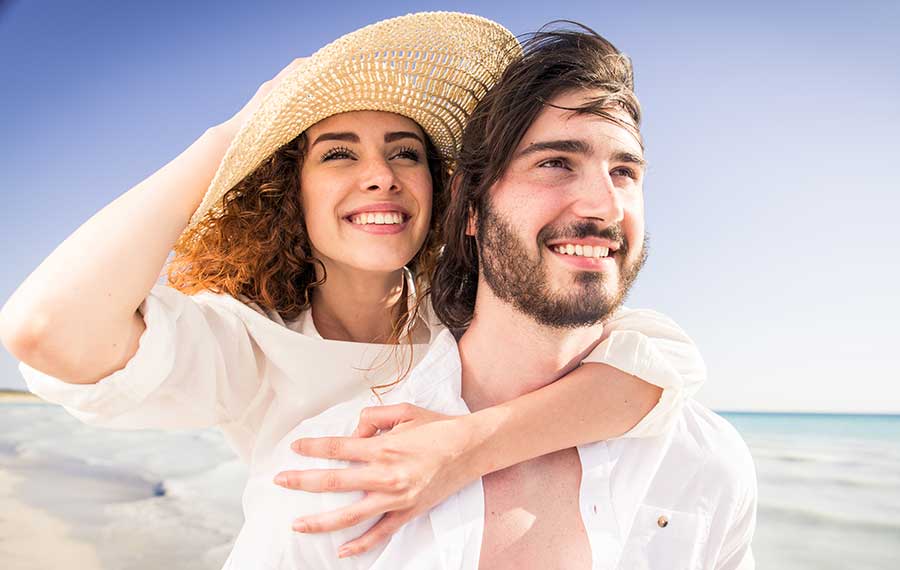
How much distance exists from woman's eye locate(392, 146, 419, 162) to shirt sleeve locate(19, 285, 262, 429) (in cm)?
71

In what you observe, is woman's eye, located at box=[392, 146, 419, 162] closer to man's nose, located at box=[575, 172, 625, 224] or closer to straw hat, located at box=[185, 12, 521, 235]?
straw hat, located at box=[185, 12, 521, 235]

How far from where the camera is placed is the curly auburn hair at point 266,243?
263cm

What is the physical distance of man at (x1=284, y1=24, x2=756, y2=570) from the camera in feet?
6.40

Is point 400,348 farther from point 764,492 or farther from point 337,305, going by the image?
point 764,492

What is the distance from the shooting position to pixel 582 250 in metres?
1.98

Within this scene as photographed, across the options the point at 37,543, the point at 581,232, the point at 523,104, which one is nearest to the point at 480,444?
the point at 581,232

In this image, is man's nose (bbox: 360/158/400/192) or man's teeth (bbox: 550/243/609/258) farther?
man's nose (bbox: 360/158/400/192)

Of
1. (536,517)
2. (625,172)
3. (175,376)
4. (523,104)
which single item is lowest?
(536,517)

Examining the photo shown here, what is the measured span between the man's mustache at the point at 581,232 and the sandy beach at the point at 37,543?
23.5 feet

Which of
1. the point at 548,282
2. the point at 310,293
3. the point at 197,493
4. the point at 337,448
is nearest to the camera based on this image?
the point at 337,448

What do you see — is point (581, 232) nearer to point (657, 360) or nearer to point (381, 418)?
point (657, 360)

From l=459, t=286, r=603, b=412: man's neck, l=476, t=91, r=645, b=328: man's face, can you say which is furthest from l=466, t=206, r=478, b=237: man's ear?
l=459, t=286, r=603, b=412: man's neck

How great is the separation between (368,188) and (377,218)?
94 mm

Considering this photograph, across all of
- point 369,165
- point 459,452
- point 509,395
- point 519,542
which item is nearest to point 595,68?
point 369,165
